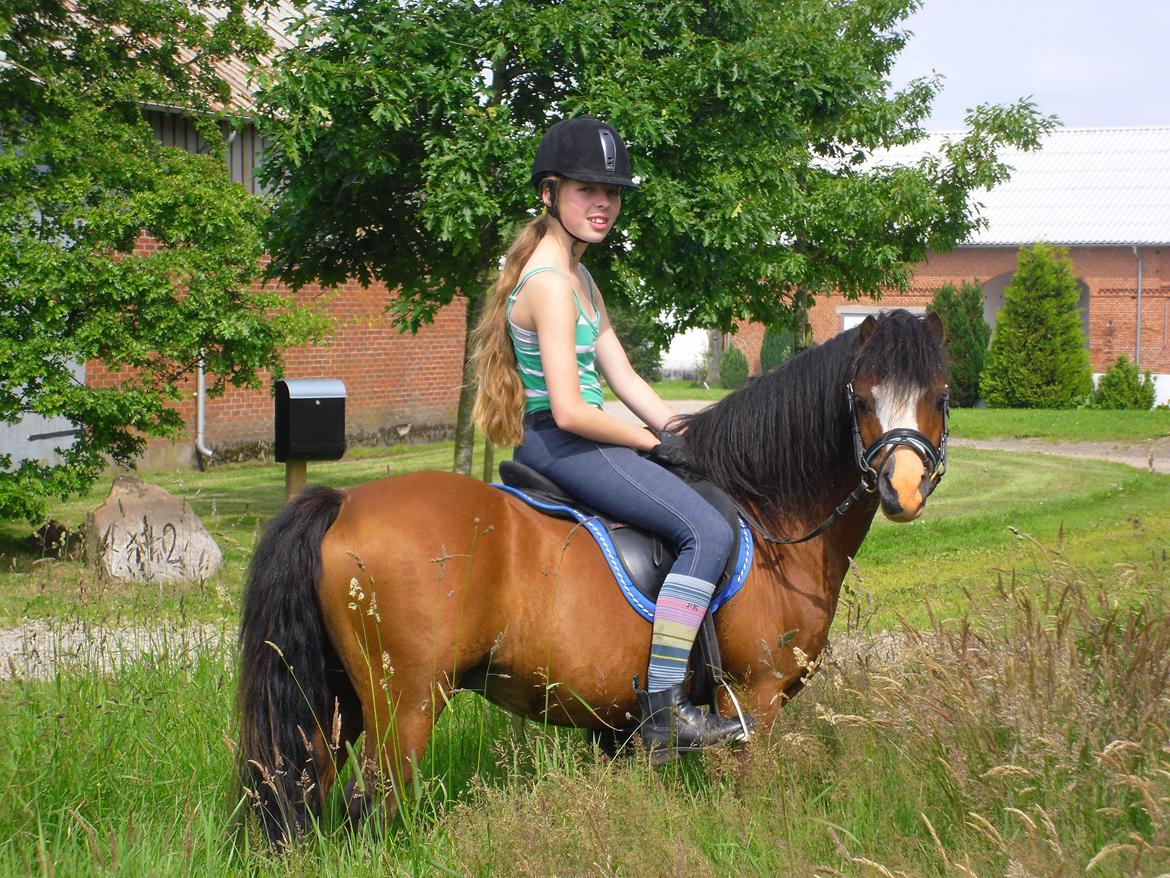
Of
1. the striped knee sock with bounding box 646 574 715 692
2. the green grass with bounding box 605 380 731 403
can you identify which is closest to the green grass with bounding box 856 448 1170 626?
the striped knee sock with bounding box 646 574 715 692

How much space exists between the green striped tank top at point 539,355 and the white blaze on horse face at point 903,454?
96 cm

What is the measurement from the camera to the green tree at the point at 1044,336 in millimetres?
26953

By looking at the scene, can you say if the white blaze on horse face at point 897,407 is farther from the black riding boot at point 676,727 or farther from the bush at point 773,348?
the bush at point 773,348

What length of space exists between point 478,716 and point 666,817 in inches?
54.1

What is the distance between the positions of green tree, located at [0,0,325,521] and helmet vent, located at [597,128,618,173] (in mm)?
7299

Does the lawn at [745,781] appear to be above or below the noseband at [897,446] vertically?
below

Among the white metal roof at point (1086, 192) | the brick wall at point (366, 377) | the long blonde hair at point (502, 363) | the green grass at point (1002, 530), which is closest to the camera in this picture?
the long blonde hair at point (502, 363)

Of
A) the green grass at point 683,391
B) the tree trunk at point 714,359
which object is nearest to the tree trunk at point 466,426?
the green grass at point 683,391

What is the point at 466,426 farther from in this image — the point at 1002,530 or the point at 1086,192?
the point at 1086,192

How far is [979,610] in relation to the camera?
4.31m

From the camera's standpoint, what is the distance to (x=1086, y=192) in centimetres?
3650

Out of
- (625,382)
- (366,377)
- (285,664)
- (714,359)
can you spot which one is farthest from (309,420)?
(714,359)

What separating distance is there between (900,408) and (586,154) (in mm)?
1329

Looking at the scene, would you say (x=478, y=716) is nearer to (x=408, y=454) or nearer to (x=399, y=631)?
(x=399, y=631)
